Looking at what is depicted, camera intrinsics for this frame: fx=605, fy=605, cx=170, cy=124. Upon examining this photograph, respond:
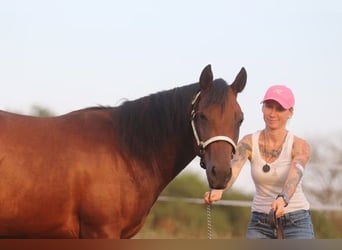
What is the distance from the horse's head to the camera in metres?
3.99

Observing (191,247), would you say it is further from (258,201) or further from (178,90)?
(178,90)

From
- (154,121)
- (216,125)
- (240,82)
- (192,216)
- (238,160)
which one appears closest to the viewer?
(216,125)

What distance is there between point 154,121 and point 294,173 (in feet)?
3.82

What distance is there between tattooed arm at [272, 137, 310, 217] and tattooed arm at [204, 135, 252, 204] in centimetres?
32

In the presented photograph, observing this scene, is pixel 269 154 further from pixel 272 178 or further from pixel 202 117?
pixel 202 117

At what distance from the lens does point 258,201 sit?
415cm

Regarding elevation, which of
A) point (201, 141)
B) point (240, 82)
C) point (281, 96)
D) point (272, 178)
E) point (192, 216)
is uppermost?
point (240, 82)

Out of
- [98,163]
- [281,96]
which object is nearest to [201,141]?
[281,96]

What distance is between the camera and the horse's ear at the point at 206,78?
13.9 feet

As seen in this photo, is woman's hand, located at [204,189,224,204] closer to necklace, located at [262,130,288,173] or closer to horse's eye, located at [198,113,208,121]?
necklace, located at [262,130,288,173]

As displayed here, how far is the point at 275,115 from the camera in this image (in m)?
4.03

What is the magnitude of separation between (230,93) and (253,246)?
1841 mm

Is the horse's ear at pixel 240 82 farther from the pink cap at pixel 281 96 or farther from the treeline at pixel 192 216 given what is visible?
the treeline at pixel 192 216

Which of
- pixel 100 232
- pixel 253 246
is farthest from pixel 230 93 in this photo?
pixel 253 246
